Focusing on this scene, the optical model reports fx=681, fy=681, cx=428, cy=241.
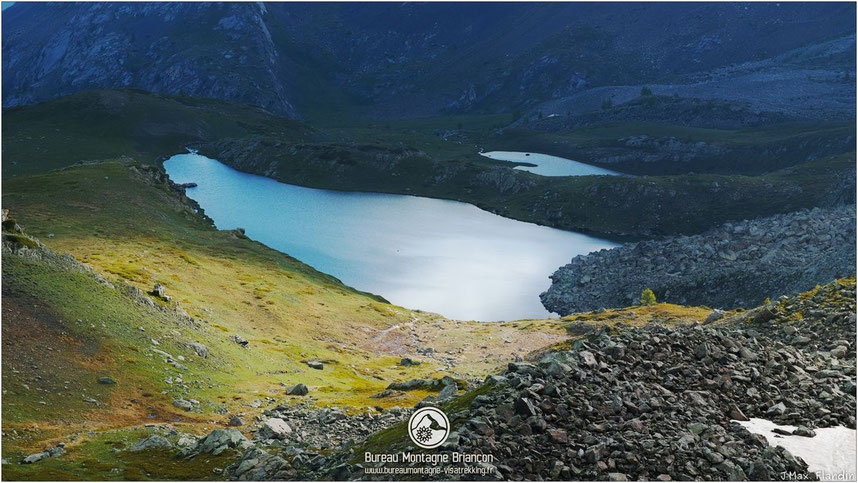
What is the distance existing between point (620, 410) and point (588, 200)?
587 feet

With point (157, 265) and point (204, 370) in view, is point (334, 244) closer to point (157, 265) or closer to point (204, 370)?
point (157, 265)

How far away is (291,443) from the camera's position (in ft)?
118

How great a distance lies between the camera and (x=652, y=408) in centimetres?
2616

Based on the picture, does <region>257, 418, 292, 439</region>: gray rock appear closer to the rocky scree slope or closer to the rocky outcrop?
the rocky scree slope

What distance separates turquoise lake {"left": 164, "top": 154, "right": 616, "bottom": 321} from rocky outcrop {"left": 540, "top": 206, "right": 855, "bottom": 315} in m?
8.79

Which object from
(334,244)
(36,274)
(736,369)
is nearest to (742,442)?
(736,369)

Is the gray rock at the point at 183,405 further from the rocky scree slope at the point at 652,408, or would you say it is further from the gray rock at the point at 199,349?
the rocky scree slope at the point at 652,408

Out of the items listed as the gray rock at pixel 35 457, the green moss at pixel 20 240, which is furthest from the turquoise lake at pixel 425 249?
the gray rock at pixel 35 457

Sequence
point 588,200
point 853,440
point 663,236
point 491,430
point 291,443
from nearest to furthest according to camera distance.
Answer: point 491,430 → point 853,440 → point 291,443 → point 663,236 → point 588,200

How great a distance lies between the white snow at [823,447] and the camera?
79.1ft

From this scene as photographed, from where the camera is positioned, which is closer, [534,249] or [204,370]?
[204,370]

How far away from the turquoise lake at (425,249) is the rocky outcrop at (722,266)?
28.9 feet

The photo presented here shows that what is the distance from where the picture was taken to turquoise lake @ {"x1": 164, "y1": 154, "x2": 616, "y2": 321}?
126m

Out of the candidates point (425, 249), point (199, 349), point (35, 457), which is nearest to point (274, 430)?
point (35, 457)
